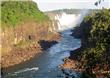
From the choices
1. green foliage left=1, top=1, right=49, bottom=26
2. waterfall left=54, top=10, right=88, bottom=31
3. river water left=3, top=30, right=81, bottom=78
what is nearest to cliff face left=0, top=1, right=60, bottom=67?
green foliage left=1, top=1, right=49, bottom=26

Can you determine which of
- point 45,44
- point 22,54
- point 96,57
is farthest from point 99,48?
point 45,44

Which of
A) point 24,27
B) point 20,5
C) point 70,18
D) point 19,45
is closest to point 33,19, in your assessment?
point 20,5

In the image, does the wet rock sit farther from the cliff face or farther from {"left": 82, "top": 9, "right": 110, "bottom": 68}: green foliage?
{"left": 82, "top": 9, "right": 110, "bottom": 68}: green foliage

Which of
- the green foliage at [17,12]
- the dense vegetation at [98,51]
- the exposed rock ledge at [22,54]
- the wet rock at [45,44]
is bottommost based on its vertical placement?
the wet rock at [45,44]

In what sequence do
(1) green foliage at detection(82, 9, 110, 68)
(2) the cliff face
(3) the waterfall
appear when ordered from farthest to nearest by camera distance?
(3) the waterfall, (2) the cliff face, (1) green foliage at detection(82, 9, 110, 68)

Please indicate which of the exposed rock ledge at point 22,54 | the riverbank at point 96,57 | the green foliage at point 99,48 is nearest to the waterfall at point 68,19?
the exposed rock ledge at point 22,54

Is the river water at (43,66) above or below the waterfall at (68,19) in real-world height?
above

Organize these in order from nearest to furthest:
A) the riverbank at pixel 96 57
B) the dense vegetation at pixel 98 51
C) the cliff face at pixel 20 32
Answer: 1. the riverbank at pixel 96 57
2. the dense vegetation at pixel 98 51
3. the cliff face at pixel 20 32

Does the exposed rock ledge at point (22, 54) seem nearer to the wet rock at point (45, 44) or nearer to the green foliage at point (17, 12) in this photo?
the wet rock at point (45, 44)
